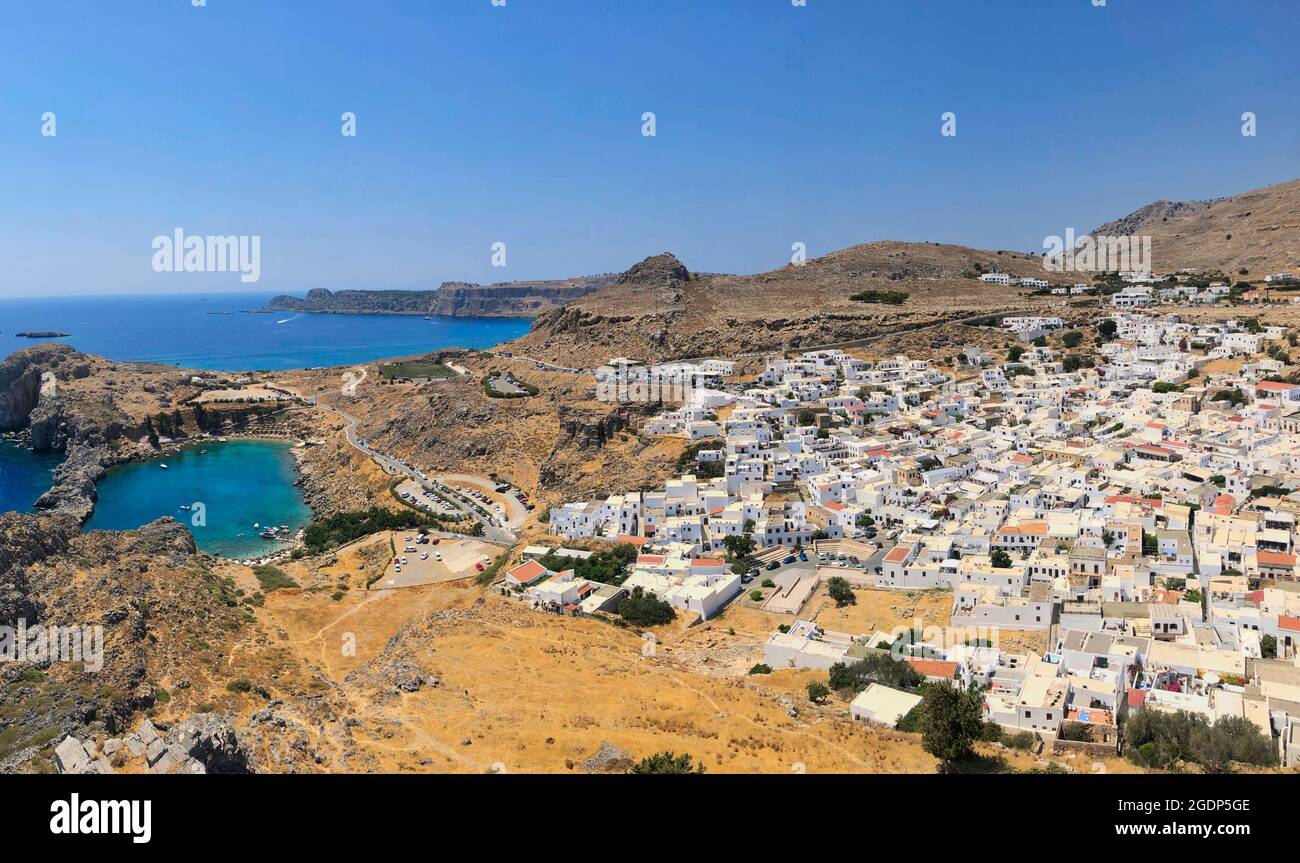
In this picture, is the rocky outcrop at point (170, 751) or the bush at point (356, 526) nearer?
the rocky outcrop at point (170, 751)

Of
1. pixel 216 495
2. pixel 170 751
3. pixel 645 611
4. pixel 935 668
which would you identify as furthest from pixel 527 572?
pixel 216 495

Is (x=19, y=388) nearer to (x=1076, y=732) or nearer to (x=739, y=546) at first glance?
(x=739, y=546)

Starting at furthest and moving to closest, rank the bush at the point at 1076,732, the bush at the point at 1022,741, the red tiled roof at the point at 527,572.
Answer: the red tiled roof at the point at 527,572 → the bush at the point at 1076,732 → the bush at the point at 1022,741

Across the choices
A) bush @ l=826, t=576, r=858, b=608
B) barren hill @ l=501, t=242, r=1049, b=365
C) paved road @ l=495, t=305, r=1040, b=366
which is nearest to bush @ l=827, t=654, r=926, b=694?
bush @ l=826, t=576, r=858, b=608

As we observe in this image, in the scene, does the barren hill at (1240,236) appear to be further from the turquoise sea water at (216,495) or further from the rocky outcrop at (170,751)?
the rocky outcrop at (170,751)

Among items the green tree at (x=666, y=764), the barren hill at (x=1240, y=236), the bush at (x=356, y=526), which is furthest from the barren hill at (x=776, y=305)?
the green tree at (x=666, y=764)

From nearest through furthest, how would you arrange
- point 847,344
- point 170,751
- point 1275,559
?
point 170,751, point 1275,559, point 847,344

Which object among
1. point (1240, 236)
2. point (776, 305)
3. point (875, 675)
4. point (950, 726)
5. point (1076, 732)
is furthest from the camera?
point (1240, 236)
